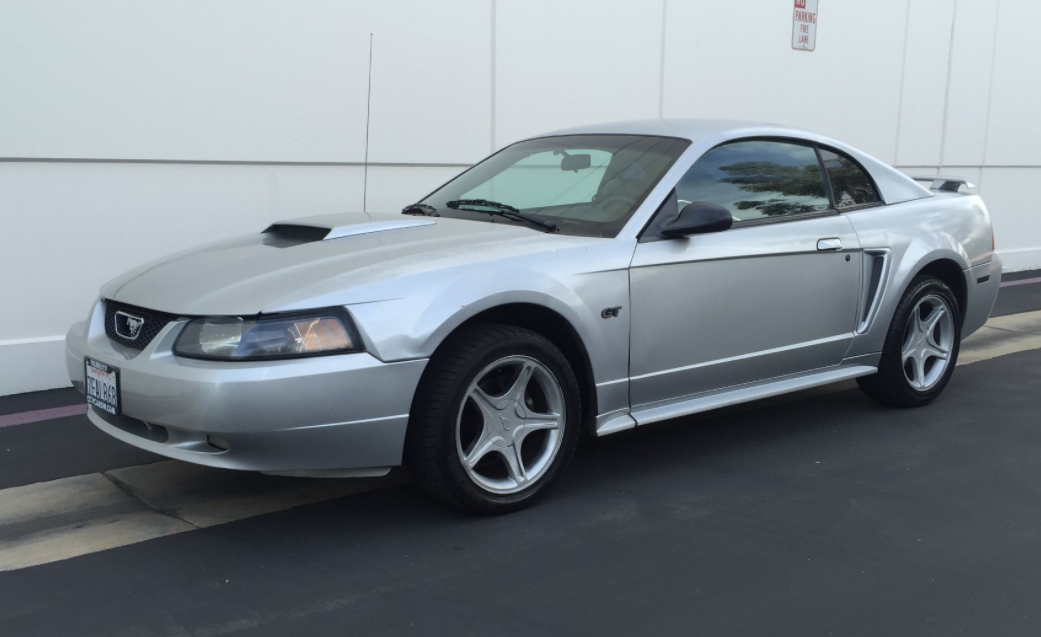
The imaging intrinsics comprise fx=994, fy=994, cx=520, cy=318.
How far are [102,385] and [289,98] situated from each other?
350 centimetres

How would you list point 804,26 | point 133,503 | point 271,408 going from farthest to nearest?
point 804,26
point 133,503
point 271,408

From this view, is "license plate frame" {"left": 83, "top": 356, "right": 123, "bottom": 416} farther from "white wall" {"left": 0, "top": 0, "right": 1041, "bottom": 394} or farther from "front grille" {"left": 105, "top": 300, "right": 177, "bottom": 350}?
"white wall" {"left": 0, "top": 0, "right": 1041, "bottom": 394}

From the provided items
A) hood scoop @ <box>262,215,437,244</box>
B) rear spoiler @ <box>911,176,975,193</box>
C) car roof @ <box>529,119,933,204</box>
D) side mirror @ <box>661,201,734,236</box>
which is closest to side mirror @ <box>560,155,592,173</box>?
car roof @ <box>529,119,933,204</box>

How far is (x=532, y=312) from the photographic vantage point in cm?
396

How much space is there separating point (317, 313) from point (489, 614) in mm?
1165

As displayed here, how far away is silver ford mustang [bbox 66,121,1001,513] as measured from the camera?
342cm

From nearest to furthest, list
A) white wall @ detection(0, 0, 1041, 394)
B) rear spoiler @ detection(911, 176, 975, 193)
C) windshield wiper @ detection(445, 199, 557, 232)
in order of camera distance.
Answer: windshield wiper @ detection(445, 199, 557, 232), white wall @ detection(0, 0, 1041, 394), rear spoiler @ detection(911, 176, 975, 193)

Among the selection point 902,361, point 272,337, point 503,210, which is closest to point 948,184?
point 902,361

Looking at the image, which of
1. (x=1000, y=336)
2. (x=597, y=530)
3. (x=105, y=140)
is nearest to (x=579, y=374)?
(x=597, y=530)

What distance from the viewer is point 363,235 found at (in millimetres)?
4129

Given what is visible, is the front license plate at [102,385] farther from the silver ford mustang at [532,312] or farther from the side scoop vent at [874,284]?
the side scoop vent at [874,284]

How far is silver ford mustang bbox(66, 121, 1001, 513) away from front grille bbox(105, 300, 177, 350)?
1 centimetres

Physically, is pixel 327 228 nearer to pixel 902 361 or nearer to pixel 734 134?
pixel 734 134

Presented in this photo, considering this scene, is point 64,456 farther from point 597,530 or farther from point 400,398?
point 597,530
